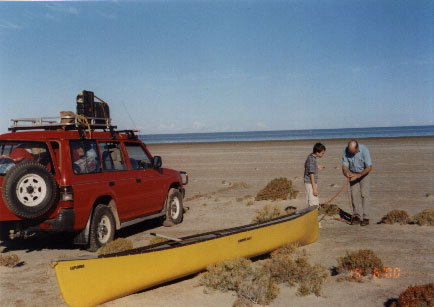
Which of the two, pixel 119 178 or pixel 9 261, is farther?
pixel 119 178

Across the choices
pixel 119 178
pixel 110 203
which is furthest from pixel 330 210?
pixel 110 203

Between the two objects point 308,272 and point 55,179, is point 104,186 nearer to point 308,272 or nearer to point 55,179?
point 55,179

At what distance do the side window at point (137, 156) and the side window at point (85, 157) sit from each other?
119 cm

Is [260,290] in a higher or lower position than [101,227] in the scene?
lower

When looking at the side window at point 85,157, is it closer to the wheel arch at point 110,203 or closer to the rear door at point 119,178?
the rear door at point 119,178

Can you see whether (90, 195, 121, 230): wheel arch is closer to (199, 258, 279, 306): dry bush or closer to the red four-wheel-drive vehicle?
the red four-wheel-drive vehicle

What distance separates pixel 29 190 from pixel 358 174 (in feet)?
21.8

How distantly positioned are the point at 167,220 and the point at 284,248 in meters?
3.69

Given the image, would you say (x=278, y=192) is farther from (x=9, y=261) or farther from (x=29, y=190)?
(x=29, y=190)

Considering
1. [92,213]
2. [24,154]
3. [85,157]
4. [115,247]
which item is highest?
[24,154]

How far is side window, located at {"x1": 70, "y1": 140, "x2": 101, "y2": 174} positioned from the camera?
7.21 metres

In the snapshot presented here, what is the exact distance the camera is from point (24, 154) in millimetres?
6852

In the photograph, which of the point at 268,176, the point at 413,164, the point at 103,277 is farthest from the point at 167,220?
the point at 413,164

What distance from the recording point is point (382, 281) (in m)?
5.92
